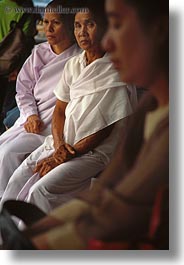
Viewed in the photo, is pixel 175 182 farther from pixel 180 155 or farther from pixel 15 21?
pixel 15 21

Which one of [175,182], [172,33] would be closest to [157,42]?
[172,33]

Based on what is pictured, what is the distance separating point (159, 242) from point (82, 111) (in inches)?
18.5

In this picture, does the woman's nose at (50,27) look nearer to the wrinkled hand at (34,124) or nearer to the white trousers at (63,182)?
the wrinkled hand at (34,124)

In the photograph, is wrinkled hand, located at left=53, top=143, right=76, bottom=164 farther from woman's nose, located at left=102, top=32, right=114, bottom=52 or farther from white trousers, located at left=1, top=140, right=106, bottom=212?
woman's nose, located at left=102, top=32, right=114, bottom=52

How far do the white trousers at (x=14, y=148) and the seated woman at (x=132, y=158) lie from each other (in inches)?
7.6

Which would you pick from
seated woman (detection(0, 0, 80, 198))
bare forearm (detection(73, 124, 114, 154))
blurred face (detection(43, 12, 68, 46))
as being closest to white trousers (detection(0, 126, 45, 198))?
seated woman (detection(0, 0, 80, 198))

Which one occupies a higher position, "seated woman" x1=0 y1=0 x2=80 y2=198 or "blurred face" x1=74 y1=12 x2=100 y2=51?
"blurred face" x1=74 y1=12 x2=100 y2=51

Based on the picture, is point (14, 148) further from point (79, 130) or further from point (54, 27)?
point (54, 27)

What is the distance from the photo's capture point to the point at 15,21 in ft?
4.94

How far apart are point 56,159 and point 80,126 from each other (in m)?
0.13

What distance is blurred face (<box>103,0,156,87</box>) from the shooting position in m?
1.42

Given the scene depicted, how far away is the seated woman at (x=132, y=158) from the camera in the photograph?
1.40 metres

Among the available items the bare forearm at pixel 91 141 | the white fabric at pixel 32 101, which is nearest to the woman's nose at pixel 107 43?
the white fabric at pixel 32 101

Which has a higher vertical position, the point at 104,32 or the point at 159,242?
the point at 104,32
